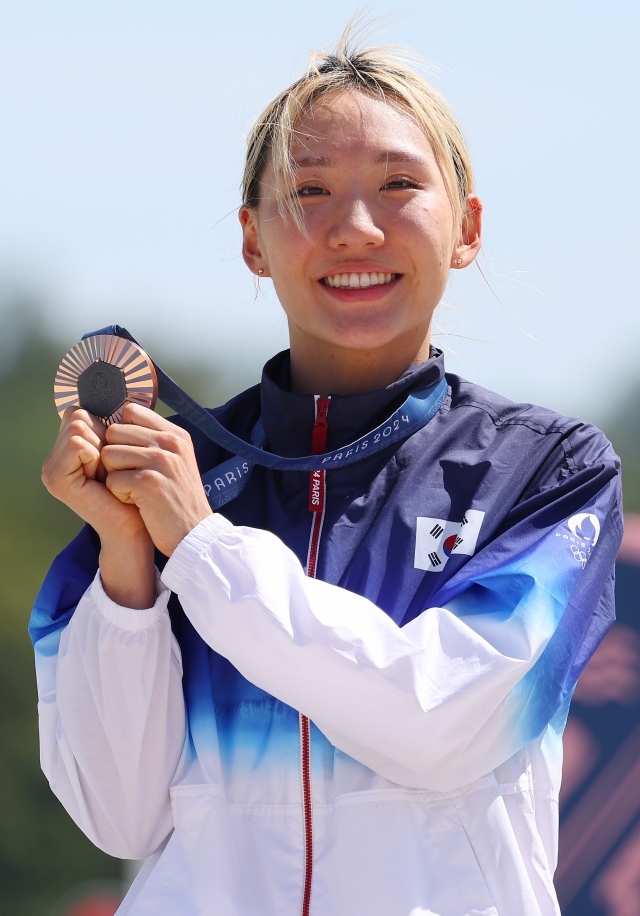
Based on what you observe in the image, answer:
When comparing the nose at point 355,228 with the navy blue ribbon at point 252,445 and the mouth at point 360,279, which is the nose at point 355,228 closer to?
the mouth at point 360,279

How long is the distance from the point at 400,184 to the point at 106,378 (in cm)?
92

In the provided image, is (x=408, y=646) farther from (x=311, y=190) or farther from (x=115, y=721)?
(x=311, y=190)

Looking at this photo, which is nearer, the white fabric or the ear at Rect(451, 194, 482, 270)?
the white fabric

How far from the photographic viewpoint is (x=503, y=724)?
271cm

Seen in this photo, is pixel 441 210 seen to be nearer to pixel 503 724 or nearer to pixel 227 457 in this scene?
pixel 227 457

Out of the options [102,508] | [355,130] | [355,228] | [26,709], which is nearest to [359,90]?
[355,130]

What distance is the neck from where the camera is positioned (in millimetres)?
3314

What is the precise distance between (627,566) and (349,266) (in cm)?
226

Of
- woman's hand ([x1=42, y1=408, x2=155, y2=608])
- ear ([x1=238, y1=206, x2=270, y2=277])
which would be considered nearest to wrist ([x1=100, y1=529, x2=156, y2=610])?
woman's hand ([x1=42, y1=408, x2=155, y2=608])

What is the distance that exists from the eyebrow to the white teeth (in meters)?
0.29

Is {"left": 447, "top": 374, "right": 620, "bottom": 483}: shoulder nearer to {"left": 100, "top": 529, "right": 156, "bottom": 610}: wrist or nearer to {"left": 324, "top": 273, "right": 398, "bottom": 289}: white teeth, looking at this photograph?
{"left": 324, "top": 273, "right": 398, "bottom": 289}: white teeth

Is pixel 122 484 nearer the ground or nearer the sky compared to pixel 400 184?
nearer the ground

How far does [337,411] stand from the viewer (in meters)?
3.21

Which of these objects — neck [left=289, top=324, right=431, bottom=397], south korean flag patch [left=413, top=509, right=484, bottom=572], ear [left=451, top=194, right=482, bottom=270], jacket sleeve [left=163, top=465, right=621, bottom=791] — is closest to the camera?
jacket sleeve [left=163, top=465, right=621, bottom=791]
